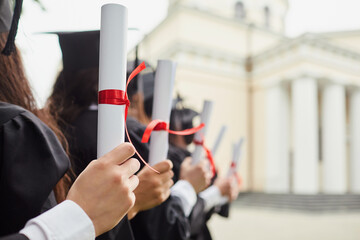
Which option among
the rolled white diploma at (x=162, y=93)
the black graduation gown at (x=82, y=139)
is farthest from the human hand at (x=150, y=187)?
the black graduation gown at (x=82, y=139)

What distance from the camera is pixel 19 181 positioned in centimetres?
89

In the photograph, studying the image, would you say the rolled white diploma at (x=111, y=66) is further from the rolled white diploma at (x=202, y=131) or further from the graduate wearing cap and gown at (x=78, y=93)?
the rolled white diploma at (x=202, y=131)

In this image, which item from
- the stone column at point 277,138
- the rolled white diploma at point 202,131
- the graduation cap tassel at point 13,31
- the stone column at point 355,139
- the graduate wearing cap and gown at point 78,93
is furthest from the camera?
the stone column at point 355,139

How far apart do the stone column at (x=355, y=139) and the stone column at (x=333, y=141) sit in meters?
2.34

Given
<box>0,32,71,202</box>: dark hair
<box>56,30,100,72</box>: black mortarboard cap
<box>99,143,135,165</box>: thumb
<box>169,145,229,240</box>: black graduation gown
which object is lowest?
<box>169,145,229,240</box>: black graduation gown

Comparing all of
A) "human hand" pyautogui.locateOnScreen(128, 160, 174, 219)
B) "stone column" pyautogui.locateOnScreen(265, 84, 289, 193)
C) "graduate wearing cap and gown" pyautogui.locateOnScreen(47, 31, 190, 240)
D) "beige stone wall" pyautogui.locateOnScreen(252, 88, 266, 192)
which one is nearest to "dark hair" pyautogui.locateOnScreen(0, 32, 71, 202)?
"human hand" pyautogui.locateOnScreen(128, 160, 174, 219)

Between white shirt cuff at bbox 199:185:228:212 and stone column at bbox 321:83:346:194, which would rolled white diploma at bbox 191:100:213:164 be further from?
stone column at bbox 321:83:346:194

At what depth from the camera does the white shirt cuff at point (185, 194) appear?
80.3 inches

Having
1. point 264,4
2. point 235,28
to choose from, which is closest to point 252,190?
point 235,28

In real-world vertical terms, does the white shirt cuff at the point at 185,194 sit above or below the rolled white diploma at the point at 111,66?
below

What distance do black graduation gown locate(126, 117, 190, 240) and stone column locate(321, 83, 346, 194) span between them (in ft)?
63.9

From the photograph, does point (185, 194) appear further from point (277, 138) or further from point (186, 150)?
point (277, 138)

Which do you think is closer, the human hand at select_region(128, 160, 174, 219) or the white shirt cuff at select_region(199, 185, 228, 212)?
the human hand at select_region(128, 160, 174, 219)

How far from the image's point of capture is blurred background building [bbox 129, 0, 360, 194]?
18.8 m
